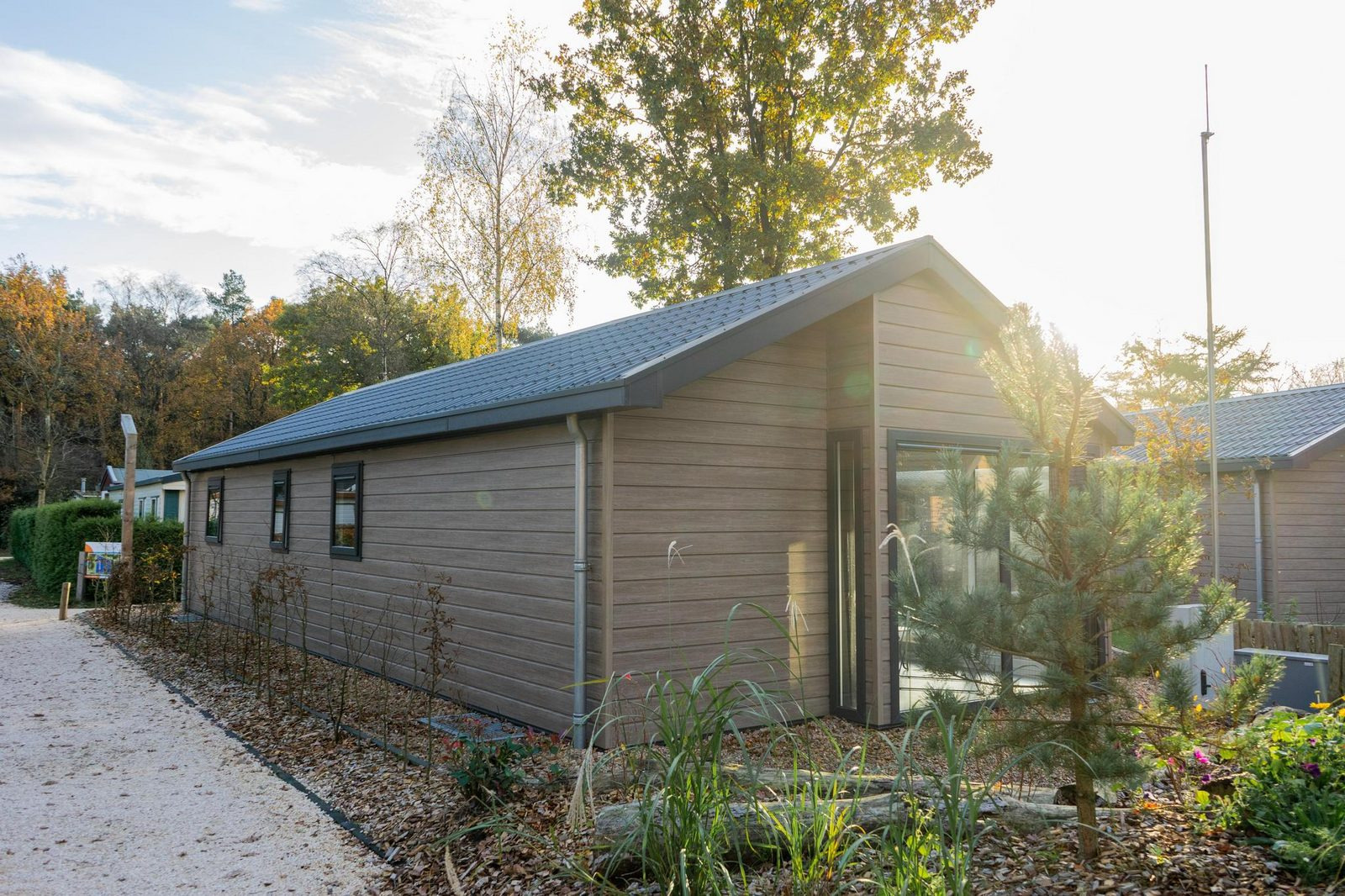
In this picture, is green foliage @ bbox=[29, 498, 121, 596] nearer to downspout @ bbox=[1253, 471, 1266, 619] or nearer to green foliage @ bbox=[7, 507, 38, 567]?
green foliage @ bbox=[7, 507, 38, 567]

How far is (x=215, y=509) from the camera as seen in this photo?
13984 mm

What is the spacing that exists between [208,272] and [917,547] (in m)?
42.9

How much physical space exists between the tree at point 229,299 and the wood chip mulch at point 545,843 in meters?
40.1

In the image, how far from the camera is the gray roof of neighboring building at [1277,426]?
11.3m

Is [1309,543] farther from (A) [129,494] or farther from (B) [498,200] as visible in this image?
(A) [129,494]

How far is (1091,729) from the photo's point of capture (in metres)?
3.22

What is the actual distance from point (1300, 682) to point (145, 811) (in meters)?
7.89

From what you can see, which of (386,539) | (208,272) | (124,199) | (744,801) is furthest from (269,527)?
(208,272)

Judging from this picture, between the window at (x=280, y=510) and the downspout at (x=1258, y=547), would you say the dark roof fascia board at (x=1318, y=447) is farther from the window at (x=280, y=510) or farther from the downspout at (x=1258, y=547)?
the window at (x=280, y=510)

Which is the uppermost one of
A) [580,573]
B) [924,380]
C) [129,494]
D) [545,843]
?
[924,380]

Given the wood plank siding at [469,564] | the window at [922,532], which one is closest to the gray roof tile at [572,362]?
the wood plank siding at [469,564]

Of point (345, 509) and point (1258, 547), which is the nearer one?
point (345, 509)

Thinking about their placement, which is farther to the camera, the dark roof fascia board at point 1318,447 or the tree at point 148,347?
the tree at point 148,347

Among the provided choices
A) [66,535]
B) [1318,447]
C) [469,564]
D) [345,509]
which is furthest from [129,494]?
[1318,447]
